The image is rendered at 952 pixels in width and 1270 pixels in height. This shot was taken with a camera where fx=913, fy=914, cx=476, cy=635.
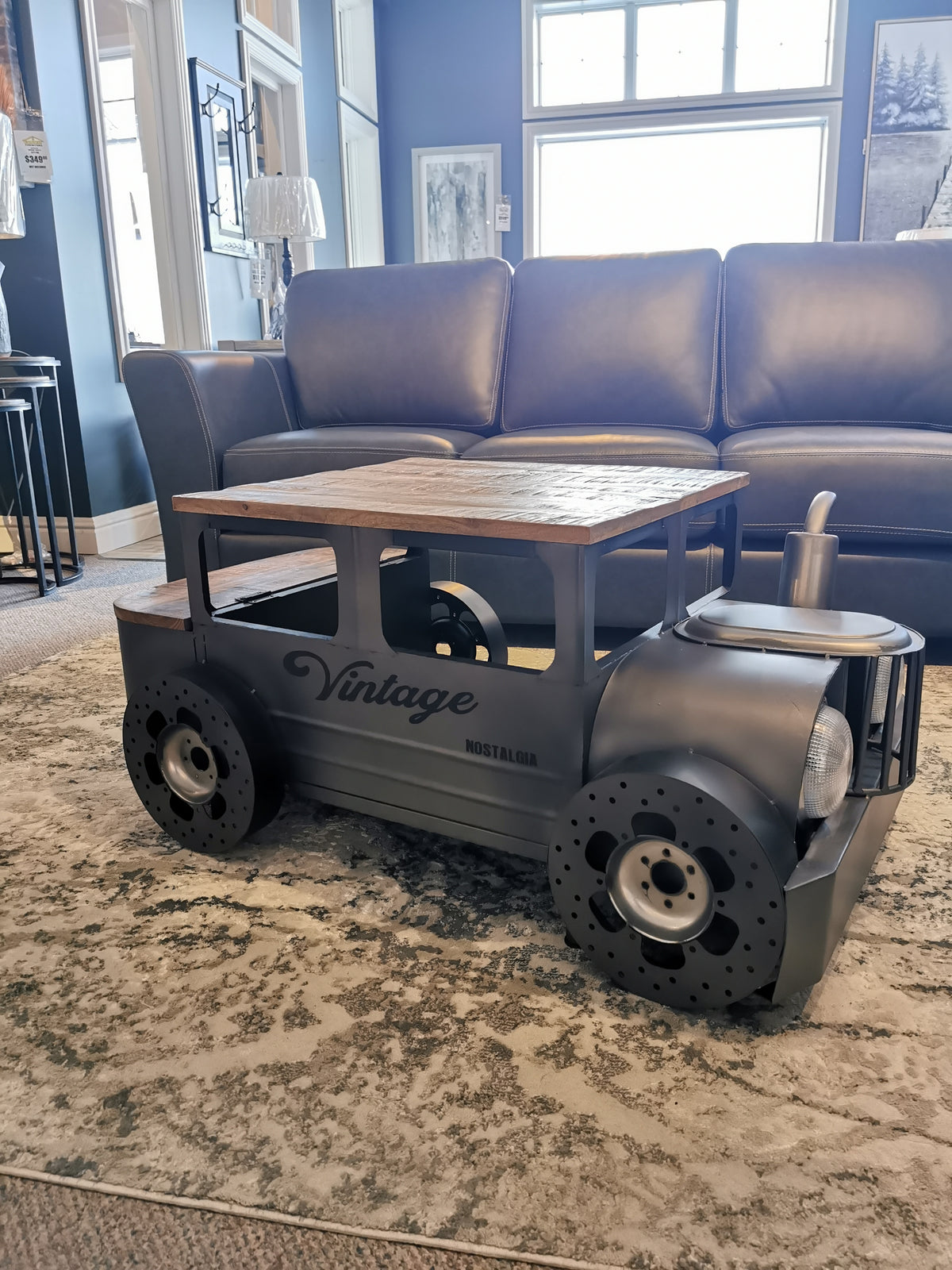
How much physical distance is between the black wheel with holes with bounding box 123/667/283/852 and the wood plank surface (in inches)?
4.4

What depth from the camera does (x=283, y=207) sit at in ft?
11.5

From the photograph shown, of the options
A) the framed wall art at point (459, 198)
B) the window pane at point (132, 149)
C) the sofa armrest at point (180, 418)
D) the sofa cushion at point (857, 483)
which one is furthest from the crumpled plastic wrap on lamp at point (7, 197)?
the framed wall art at point (459, 198)

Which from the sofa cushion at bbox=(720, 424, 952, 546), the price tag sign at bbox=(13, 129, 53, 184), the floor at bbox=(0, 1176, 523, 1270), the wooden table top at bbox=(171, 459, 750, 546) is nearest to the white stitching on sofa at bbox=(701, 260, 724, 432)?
the sofa cushion at bbox=(720, 424, 952, 546)

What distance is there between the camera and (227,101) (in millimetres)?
4098

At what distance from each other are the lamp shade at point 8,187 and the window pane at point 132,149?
0.88 m

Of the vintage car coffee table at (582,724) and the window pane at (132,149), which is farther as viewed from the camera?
the window pane at (132,149)

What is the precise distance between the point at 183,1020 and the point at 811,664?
0.67 m

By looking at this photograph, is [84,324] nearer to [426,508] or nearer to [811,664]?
[426,508]

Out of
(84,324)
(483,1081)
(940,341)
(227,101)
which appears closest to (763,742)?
(483,1081)

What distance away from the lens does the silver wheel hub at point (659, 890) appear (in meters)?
0.80

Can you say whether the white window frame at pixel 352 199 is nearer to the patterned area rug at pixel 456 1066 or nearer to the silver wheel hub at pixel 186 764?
the silver wheel hub at pixel 186 764

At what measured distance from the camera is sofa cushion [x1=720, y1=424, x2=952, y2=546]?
71.9 inches

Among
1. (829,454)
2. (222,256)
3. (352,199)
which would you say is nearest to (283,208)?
(222,256)

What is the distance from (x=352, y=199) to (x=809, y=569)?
589 centimetres
